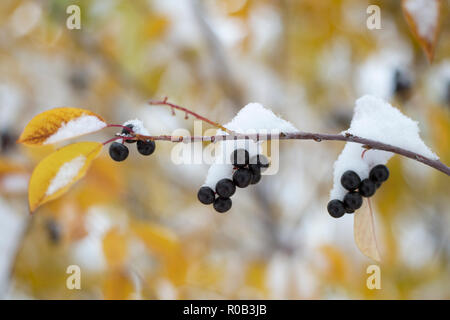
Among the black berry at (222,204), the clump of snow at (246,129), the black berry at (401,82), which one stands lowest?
the black berry at (222,204)

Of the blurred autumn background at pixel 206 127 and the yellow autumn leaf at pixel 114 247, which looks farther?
the blurred autumn background at pixel 206 127

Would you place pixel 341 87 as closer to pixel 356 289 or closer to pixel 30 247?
pixel 356 289

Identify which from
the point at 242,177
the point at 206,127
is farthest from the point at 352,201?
the point at 206,127

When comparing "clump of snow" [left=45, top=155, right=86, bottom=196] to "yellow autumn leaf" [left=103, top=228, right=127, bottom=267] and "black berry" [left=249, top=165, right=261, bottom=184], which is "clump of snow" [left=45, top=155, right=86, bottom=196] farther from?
"yellow autumn leaf" [left=103, top=228, right=127, bottom=267]

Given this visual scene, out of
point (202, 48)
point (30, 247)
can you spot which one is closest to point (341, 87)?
point (202, 48)

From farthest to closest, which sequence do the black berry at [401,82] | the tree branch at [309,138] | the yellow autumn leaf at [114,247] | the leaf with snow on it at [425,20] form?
the black berry at [401,82]
the yellow autumn leaf at [114,247]
the leaf with snow on it at [425,20]
the tree branch at [309,138]

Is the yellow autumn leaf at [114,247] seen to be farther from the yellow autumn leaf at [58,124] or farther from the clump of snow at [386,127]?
the clump of snow at [386,127]

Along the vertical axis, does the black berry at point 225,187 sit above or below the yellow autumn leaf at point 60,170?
below

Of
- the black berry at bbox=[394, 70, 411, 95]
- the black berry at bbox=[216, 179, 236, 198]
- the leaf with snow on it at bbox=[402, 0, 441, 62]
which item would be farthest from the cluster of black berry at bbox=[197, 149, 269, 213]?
the black berry at bbox=[394, 70, 411, 95]

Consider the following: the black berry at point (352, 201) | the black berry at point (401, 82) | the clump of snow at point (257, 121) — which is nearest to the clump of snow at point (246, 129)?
the clump of snow at point (257, 121)
